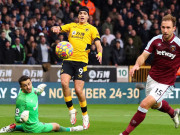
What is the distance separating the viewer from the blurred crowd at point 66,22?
20.7 m

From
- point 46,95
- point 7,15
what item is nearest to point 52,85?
point 46,95

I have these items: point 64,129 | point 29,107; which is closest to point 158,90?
point 64,129

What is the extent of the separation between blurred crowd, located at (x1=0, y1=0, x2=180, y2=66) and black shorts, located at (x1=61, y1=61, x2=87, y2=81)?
927cm

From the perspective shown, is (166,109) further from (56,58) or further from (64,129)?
(56,58)

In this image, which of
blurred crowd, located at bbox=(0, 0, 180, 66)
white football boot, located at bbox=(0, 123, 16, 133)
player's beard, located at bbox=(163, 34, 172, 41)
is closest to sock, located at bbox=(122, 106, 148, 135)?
player's beard, located at bbox=(163, 34, 172, 41)

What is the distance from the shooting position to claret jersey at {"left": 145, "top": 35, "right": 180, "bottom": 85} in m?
9.37

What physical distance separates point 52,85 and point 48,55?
1.26m

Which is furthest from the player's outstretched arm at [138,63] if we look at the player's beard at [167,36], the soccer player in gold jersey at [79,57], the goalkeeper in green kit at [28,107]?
the soccer player in gold jersey at [79,57]

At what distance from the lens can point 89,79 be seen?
69.3 ft

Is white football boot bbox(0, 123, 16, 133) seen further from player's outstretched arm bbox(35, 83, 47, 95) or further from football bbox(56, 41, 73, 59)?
football bbox(56, 41, 73, 59)

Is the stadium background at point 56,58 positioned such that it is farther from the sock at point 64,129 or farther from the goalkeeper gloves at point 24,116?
the goalkeeper gloves at point 24,116

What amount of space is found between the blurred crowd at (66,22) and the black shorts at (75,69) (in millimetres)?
9270

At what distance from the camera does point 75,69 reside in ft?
36.9

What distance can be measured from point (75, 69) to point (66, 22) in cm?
1209
